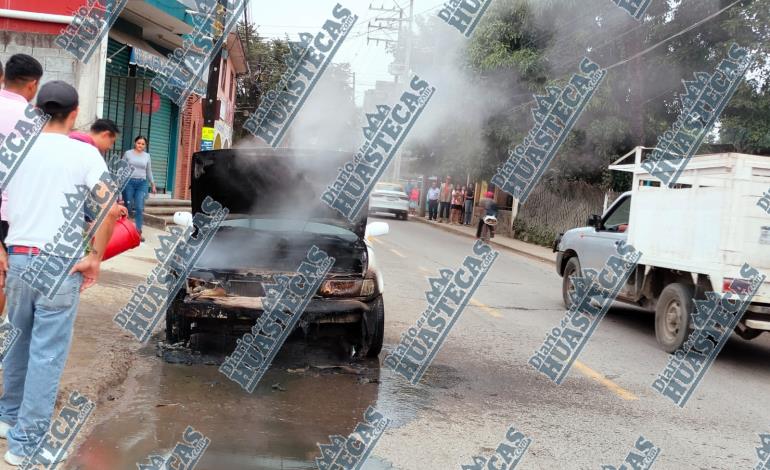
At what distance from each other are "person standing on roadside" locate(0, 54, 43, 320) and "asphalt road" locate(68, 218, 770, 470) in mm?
1366

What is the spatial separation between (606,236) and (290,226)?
438 cm

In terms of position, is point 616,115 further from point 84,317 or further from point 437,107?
point 84,317

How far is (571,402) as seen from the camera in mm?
5871

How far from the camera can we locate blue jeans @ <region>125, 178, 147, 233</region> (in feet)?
39.0

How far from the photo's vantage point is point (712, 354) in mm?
7875

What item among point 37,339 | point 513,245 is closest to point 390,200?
point 513,245

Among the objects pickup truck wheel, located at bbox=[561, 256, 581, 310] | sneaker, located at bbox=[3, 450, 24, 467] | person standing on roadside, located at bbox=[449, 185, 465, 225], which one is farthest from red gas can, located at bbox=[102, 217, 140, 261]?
person standing on roadside, located at bbox=[449, 185, 465, 225]

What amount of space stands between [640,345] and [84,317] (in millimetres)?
→ 5825

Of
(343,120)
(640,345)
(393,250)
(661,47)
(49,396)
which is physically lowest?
(393,250)

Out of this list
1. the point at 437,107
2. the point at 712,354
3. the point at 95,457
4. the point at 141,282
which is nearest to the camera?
the point at 95,457

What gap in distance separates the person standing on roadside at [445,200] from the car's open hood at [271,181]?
24.9 meters

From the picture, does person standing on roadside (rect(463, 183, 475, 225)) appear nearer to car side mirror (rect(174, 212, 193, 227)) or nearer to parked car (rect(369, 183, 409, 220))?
parked car (rect(369, 183, 409, 220))

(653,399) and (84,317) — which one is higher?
(653,399)

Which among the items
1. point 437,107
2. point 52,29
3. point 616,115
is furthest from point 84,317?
point 437,107
